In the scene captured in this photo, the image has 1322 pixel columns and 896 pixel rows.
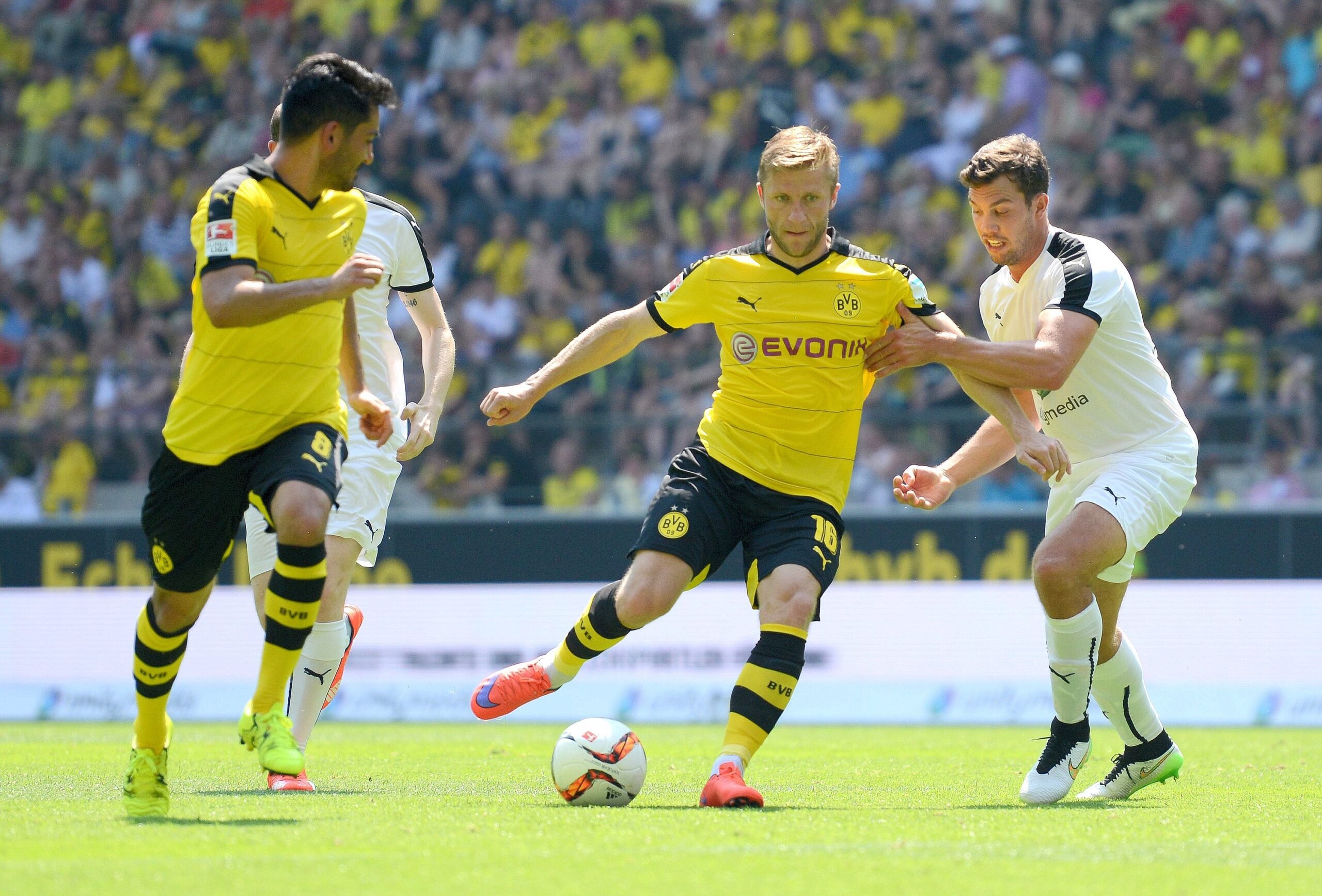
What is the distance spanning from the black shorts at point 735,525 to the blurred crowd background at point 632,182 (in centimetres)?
645

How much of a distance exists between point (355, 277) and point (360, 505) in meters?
2.12

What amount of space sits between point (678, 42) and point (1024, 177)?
12287mm

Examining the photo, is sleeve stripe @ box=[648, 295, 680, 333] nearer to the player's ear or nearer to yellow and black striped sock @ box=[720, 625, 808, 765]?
yellow and black striped sock @ box=[720, 625, 808, 765]

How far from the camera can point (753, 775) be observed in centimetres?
689

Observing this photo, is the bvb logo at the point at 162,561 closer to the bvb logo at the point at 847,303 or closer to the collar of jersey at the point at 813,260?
the collar of jersey at the point at 813,260

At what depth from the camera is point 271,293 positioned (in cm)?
475

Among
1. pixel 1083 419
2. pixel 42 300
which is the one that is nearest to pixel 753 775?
pixel 1083 419

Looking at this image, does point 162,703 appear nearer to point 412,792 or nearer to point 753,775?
point 412,792

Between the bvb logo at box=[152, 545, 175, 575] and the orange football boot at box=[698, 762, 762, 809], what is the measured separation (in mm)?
1912

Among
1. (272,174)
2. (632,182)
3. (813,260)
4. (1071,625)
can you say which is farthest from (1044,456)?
(632,182)

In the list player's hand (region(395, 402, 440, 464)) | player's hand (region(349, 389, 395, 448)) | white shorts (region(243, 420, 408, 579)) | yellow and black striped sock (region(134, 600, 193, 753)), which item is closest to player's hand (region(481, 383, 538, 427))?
player's hand (region(349, 389, 395, 448))

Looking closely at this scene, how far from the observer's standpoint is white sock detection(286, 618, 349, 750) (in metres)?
6.47

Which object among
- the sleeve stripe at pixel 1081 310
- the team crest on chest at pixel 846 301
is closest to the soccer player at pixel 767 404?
the team crest on chest at pixel 846 301

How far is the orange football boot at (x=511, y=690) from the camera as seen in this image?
19.6 ft
